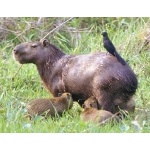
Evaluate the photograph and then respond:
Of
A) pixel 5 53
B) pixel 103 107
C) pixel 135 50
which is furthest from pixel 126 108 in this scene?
pixel 5 53

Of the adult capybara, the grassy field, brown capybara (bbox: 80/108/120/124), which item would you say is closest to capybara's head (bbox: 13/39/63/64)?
the adult capybara

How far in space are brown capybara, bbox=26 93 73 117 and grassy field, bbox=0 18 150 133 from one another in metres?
0.08

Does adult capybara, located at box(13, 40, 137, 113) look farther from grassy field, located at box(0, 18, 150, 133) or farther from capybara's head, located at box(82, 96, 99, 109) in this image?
grassy field, located at box(0, 18, 150, 133)

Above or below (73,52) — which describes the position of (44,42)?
above

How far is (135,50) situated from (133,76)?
2236 mm

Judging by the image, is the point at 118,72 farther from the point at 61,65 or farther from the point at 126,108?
the point at 61,65

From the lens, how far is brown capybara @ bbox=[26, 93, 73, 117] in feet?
22.1

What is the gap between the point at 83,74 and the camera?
6.99 m

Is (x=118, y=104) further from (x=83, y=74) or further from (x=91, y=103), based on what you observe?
(x=83, y=74)

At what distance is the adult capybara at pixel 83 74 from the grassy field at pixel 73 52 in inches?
10.6

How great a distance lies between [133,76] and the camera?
6797mm

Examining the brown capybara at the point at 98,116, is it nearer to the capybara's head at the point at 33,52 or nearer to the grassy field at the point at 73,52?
the grassy field at the point at 73,52

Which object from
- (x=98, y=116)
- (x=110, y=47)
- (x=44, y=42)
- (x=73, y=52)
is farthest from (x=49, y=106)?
(x=73, y=52)

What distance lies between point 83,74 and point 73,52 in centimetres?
248
